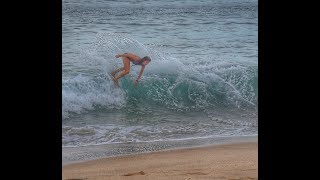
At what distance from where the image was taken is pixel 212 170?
13.1 ft

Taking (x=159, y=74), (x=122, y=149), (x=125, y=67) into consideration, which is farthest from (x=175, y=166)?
(x=125, y=67)

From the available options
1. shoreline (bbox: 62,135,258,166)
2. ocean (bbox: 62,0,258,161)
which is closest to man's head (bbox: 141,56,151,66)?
ocean (bbox: 62,0,258,161)

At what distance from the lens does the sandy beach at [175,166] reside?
3.92 m

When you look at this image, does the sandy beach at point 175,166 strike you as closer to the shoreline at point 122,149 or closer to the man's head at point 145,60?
the shoreline at point 122,149

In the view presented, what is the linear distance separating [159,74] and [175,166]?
0.65 meters

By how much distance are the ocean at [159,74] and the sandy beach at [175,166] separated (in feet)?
0.25

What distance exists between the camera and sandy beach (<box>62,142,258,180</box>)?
392 centimetres

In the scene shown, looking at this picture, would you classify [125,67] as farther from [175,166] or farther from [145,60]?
[175,166]
